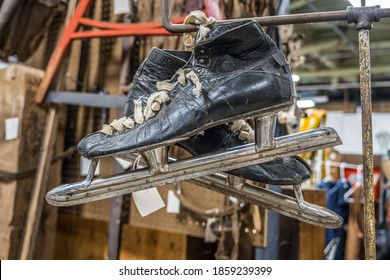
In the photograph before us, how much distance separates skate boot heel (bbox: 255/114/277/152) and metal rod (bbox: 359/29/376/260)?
0.13 meters

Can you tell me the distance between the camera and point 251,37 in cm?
53

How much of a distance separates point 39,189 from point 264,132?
113 cm

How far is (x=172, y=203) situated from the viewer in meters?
1.40

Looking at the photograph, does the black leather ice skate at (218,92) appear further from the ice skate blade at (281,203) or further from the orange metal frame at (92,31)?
the orange metal frame at (92,31)

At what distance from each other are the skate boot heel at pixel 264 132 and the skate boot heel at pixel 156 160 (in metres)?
0.13

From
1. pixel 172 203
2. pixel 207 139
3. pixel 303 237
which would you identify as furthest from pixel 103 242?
pixel 207 139

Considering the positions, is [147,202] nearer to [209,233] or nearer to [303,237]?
[209,233]

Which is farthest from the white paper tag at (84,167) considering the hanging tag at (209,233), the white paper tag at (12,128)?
the hanging tag at (209,233)

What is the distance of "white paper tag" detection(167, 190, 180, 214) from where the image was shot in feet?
4.57

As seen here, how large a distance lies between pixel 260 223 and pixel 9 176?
0.90m

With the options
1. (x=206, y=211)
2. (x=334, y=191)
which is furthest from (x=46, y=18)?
(x=334, y=191)

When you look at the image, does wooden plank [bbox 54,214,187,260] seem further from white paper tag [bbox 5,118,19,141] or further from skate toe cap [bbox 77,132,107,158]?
skate toe cap [bbox 77,132,107,158]

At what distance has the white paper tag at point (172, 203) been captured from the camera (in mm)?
1394

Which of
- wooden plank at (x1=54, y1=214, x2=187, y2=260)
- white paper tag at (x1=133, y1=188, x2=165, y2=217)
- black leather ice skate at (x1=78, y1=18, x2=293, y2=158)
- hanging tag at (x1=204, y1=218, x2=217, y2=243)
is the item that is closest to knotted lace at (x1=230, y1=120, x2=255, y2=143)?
black leather ice skate at (x1=78, y1=18, x2=293, y2=158)
